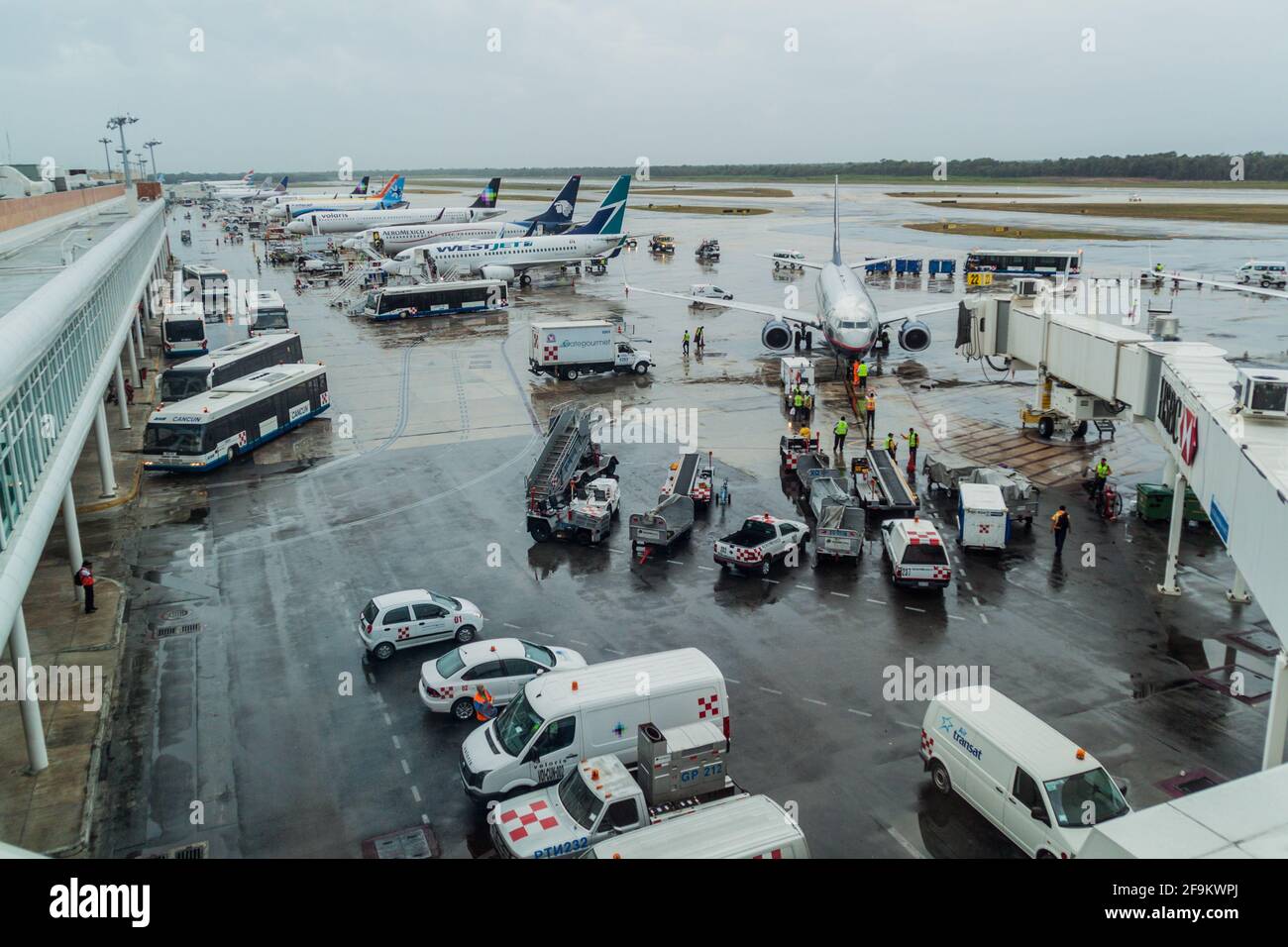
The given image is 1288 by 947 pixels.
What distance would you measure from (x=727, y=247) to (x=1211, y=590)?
108 meters

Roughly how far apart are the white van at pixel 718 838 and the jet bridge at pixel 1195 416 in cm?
861

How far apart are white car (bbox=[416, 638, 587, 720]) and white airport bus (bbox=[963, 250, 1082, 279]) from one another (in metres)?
84.1

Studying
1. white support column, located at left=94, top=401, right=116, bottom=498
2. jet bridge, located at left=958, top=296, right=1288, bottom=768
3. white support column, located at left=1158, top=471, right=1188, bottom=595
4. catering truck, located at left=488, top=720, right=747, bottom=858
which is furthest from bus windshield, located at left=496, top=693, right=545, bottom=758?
white support column, located at left=94, top=401, right=116, bottom=498

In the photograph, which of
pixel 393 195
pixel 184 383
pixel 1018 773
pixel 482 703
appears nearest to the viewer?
pixel 1018 773

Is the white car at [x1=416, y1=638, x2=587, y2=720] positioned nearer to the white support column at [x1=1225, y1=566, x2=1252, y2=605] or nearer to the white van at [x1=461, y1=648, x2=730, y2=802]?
the white van at [x1=461, y1=648, x2=730, y2=802]

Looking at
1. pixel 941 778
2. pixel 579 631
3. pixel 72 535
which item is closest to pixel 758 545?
pixel 579 631

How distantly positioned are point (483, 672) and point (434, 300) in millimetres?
65569

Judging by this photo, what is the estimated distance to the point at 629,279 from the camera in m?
102

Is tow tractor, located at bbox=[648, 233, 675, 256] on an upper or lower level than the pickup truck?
upper

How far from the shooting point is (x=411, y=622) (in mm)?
26078

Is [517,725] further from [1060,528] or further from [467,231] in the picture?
[467,231]

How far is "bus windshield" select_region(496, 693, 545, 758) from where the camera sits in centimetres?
1966
